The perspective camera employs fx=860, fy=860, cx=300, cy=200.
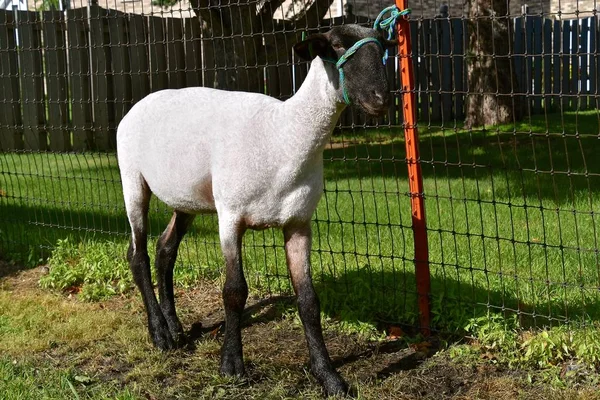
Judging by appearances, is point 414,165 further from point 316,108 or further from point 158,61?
point 158,61

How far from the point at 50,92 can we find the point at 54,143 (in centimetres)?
70

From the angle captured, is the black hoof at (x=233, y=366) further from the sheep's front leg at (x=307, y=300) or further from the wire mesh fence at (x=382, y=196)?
the wire mesh fence at (x=382, y=196)

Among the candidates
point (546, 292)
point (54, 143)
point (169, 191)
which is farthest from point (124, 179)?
point (54, 143)

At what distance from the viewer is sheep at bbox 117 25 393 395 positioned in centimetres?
422

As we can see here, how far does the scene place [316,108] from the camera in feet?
14.5

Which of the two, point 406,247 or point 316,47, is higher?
point 316,47

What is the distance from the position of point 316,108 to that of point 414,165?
1.06 meters

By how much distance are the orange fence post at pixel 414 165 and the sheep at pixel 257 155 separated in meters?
0.83

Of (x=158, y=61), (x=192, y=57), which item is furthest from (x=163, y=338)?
(x=158, y=61)

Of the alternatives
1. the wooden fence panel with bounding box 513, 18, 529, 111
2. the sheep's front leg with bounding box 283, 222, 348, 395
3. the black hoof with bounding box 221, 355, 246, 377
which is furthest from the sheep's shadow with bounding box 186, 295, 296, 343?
the wooden fence panel with bounding box 513, 18, 529, 111

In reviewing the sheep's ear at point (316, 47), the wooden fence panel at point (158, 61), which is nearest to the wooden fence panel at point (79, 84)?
the wooden fence panel at point (158, 61)

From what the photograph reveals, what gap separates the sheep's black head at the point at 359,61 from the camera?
4.09 m

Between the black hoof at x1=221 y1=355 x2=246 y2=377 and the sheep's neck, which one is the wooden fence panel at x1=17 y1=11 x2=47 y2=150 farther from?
the sheep's neck

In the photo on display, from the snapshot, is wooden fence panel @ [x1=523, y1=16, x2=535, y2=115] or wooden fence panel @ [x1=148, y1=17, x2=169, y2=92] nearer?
wooden fence panel @ [x1=523, y1=16, x2=535, y2=115]
